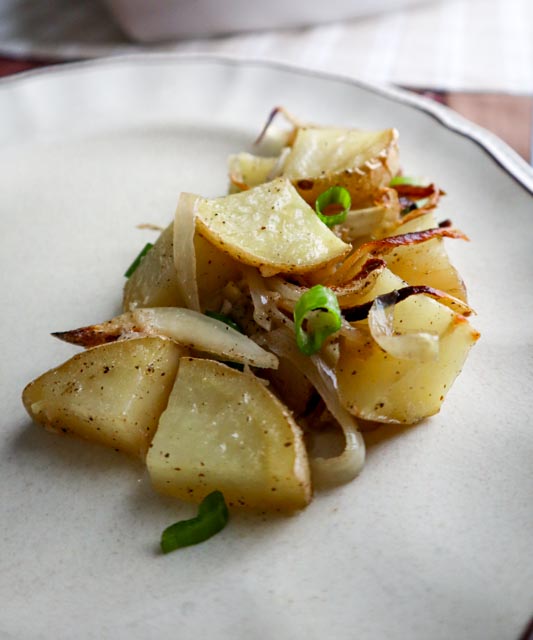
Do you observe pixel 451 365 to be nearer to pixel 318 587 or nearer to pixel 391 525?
pixel 391 525

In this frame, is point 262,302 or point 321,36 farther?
point 321,36

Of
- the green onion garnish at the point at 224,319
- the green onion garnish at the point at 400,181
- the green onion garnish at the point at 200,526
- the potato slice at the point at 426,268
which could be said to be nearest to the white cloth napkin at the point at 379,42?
the green onion garnish at the point at 400,181

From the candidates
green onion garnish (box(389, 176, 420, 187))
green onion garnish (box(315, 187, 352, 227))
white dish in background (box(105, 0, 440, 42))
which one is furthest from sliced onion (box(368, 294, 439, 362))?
white dish in background (box(105, 0, 440, 42))

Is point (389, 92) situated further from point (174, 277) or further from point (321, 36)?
point (174, 277)

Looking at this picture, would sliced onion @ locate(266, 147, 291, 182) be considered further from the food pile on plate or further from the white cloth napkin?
the white cloth napkin

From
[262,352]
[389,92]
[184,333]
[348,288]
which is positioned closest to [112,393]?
[184,333]

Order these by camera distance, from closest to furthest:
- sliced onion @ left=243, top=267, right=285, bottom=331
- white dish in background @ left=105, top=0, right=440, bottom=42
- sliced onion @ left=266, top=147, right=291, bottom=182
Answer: sliced onion @ left=243, top=267, right=285, bottom=331 < sliced onion @ left=266, top=147, right=291, bottom=182 < white dish in background @ left=105, top=0, right=440, bottom=42

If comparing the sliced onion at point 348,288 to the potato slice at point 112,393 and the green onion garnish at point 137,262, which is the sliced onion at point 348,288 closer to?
the potato slice at point 112,393
